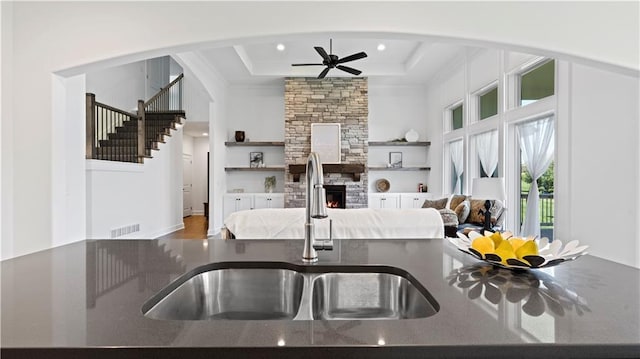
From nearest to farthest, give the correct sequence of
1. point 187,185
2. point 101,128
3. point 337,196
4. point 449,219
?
point 449,219 < point 101,128 < point 337,196 < point 187,185

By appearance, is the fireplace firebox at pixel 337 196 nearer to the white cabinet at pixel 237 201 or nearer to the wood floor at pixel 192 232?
the white cabinet at pixel 237 201

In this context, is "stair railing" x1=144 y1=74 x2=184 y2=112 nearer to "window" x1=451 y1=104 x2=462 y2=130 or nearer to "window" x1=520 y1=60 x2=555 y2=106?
"window" x1=451 y1=104 x2=462 y2=130

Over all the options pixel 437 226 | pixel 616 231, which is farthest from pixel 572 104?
pixel 437 226

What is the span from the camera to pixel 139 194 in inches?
245

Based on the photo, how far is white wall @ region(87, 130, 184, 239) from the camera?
203 inches

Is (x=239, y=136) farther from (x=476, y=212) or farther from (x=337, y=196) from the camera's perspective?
(x=476, y=212)

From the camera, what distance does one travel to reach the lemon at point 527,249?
1.08 meters

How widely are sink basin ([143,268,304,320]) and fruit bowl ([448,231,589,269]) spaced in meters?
0.61

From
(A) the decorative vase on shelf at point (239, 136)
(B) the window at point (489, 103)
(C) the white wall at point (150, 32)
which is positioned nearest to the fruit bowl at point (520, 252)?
(C) the white wall at point (150, 32)

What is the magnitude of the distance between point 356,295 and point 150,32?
6.42 feet

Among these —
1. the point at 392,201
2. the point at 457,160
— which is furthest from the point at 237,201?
the point at 457,160

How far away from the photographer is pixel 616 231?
3350 millimetres

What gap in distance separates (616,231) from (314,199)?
139 inches

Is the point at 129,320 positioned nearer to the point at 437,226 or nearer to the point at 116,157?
the point at 437,226
